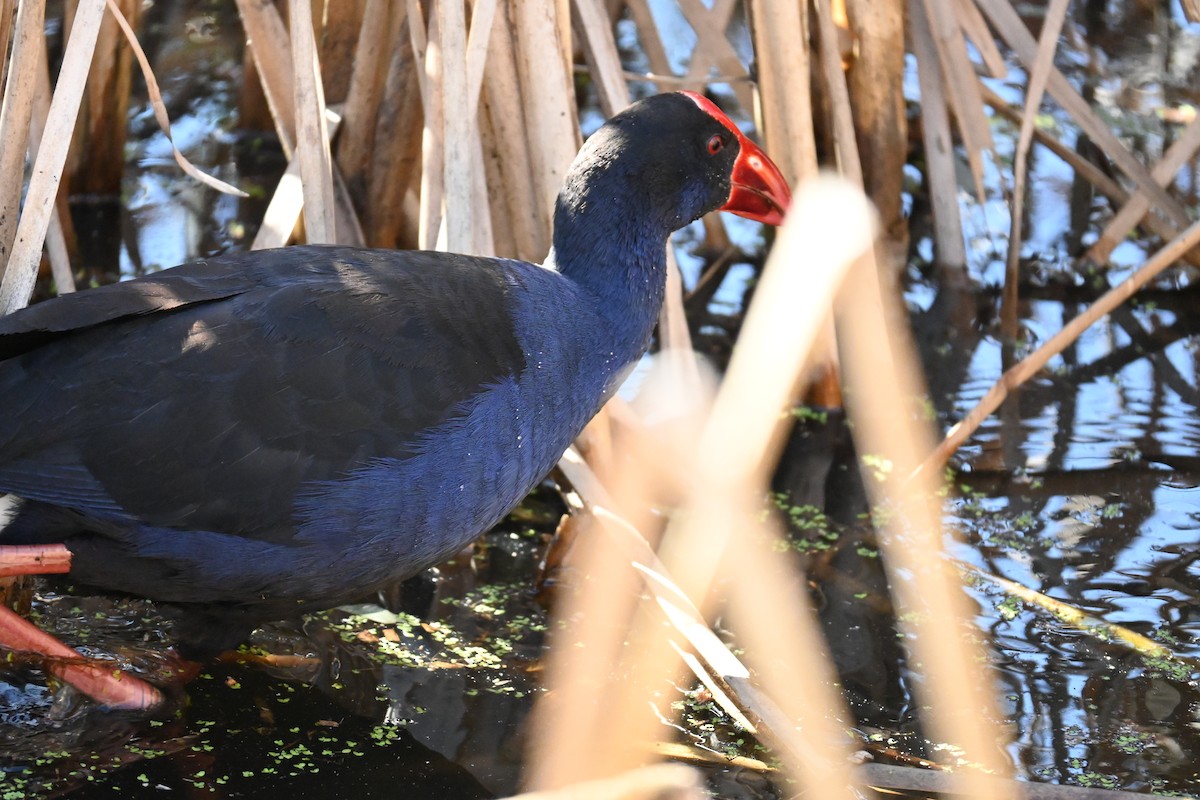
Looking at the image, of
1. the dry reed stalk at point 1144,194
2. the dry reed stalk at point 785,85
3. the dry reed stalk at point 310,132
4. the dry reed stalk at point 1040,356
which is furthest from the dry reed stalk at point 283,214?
the dry reed stalk at point 1144,194

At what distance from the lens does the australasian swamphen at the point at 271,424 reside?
2.00 meters

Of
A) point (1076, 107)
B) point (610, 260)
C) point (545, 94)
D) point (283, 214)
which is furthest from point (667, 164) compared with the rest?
point (1076, 107)

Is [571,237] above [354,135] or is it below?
below

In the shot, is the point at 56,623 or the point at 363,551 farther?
the point at 56,623

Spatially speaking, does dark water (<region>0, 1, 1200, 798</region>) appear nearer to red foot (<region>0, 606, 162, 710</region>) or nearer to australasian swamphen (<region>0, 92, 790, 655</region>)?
red foot (<region>0, 606, 162, 710</region>)

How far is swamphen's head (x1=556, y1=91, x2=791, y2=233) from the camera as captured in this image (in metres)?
2.43

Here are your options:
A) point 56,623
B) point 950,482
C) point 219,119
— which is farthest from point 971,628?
point 219,119

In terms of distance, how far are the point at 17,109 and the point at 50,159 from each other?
102mm

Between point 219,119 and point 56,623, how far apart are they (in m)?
2.35

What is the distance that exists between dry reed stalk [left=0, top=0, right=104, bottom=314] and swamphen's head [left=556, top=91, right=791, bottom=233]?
808 mm

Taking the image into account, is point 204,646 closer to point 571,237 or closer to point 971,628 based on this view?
point 571,237

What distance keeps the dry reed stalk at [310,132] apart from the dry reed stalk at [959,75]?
58.0 inches

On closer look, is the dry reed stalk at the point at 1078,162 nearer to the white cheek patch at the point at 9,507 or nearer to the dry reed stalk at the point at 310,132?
the dry reed stalk at the point at 310,132

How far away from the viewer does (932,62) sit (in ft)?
11.3
